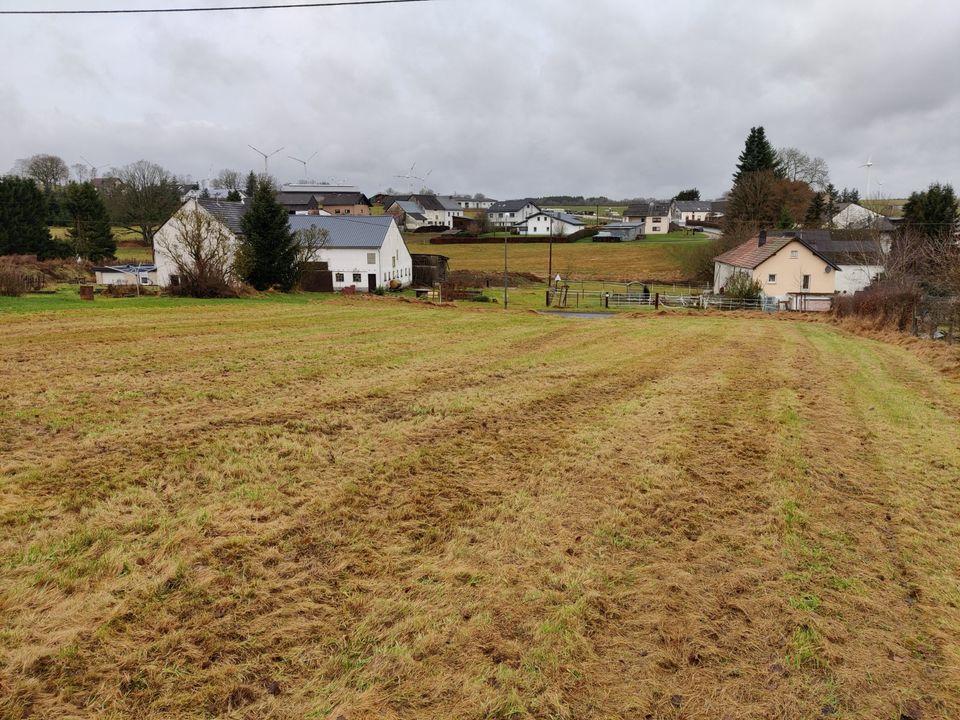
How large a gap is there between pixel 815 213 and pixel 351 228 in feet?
220

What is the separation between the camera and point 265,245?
105ft

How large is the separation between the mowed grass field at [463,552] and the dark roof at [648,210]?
118 meters

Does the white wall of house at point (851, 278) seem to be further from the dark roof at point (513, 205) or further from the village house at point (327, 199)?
the dark roof at point (513, 205)

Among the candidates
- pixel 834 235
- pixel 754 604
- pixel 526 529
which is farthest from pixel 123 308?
pixel 834 235

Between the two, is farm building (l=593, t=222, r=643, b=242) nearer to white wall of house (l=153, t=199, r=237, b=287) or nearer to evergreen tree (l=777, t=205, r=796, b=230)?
evergreen tree (l=777, t=205, r=796, b=230)

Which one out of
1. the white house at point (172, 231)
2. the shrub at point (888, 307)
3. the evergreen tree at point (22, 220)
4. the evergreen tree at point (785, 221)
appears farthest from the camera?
the evergreen tree at point (785, 221)

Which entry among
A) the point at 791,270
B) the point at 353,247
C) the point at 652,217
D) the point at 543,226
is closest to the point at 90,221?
the point at 353,247

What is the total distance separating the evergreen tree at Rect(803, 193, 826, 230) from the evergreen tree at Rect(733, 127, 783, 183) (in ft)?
20.8

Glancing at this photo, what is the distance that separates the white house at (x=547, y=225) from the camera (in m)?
112

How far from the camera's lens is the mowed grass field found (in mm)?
3438

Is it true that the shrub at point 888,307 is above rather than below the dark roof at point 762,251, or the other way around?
below

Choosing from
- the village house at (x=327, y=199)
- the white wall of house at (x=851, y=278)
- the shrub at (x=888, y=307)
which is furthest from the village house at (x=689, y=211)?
the shrub at (x=888, y=307)

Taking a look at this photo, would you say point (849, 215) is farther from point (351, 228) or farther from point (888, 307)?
point (351, 228)

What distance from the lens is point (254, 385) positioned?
9641 mm
